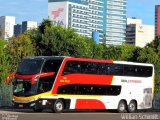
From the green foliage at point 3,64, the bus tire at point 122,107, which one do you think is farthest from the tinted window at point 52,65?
the green foliage at point 3,64

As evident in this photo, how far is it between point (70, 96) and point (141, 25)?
532 ft

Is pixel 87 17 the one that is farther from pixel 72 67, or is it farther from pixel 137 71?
pixel 72 67

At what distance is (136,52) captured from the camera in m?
72.9

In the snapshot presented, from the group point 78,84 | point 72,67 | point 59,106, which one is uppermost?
point 72,67

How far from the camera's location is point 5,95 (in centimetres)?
3953

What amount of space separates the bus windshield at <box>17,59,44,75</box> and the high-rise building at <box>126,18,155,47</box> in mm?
160623

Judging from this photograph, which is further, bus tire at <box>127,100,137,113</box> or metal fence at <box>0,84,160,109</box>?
metal fence at <box>0,84,160,109</box>

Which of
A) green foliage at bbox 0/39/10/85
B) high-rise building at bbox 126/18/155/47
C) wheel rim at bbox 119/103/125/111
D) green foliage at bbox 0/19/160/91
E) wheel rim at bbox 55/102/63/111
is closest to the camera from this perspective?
wheel rim at bbox 55/102/63/111

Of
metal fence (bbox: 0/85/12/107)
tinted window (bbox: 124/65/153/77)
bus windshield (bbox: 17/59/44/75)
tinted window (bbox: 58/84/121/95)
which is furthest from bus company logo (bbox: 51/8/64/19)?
bus windshield (bbox: 17/59/44/75)

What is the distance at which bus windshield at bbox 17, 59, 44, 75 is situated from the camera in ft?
100

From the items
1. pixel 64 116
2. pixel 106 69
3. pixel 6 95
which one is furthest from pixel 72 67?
pixel 6 95

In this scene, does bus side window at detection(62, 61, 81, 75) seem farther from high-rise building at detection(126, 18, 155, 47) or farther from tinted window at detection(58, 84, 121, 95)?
high-rise building at detection(126, 18, 155, 47)

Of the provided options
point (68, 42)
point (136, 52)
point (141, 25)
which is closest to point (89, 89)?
point (68, 42)

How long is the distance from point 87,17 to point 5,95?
147148mm
